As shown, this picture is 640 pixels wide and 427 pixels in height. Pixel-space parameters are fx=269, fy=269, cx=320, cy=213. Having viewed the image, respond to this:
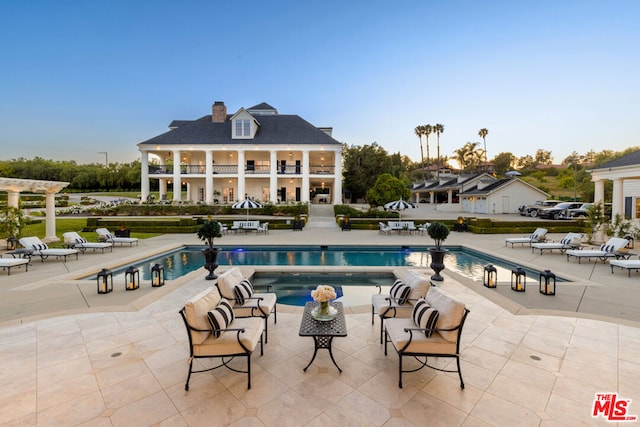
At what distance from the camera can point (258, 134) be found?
99.1 ft

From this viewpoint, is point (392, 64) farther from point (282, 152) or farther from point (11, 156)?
point (11, 156)

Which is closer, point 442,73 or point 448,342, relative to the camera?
point 448,342

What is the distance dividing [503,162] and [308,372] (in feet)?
254

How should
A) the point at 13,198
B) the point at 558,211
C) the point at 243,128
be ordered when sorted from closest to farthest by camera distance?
the point at 13,198 < the point at 558,211 < the point at 243,128

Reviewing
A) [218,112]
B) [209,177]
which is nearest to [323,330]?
[209,177]

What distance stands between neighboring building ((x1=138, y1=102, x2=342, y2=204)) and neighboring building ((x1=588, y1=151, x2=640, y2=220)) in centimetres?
1967

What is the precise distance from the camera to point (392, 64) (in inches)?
823

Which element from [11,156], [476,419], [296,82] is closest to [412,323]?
[476,419]

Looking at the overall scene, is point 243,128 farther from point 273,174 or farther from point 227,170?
point 273,174

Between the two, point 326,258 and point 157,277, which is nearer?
point 157,277

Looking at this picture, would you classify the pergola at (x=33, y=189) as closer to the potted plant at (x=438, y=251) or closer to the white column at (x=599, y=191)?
the potted plant at (x=438, y=251)

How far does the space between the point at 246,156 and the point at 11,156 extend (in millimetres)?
82272

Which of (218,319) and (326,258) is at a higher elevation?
(218,319)

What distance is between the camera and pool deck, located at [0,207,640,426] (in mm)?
2736
